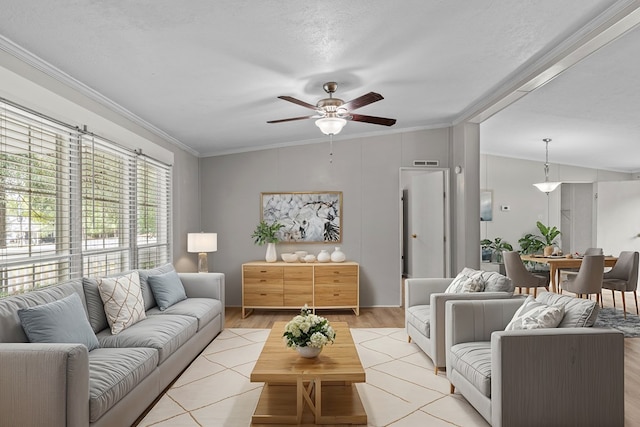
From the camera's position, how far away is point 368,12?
2625mm

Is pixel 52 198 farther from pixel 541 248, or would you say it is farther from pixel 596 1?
pixel 541 248

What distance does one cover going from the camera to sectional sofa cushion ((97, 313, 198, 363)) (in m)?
3.10

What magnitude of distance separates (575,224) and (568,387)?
7.42 meters

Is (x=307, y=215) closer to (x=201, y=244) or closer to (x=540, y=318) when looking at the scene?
(x=201, y=244)

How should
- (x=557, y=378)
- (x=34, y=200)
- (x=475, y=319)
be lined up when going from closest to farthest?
(x=557, y=378)
(x=34, y=200)
(x=475, y=319)

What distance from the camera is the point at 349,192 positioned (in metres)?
6.39

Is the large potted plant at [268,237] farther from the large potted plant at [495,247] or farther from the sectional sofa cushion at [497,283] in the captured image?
the large potted plant at [495,247]

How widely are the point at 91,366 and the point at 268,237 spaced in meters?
3.76

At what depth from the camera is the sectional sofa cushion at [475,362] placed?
2.62 meters

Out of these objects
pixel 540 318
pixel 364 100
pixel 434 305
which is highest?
pixel 364 100

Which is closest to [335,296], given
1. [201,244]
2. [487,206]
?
[201,244]

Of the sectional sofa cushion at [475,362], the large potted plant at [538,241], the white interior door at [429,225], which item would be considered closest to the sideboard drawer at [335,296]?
the white interior door at [429,225]

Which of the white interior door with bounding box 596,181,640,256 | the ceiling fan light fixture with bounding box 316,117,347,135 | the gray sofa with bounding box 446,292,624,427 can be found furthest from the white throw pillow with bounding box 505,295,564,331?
the white interior door with bounding box 596,181,640,256

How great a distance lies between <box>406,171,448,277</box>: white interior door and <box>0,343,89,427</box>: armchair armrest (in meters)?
5.02
